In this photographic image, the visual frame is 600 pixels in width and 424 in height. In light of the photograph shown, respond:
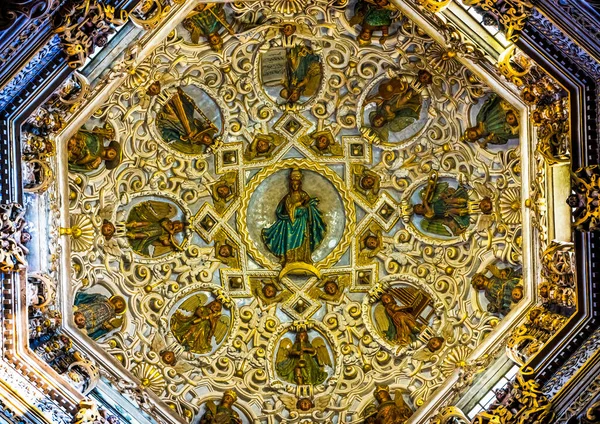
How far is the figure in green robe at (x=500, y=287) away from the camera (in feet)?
68.3

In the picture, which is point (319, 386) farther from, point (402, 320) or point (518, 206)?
point (518, 206)

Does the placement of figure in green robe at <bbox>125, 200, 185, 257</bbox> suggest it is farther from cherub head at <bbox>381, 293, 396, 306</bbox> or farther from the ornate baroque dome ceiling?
cherub head at <bbox>381, 293, 396, 306</bbox>

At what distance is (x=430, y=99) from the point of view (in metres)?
21.7

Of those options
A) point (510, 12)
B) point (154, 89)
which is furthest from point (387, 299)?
point (510, 12)

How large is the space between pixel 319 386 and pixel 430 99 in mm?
7288

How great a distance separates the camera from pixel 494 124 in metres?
20.8

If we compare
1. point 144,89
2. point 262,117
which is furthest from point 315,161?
point 144,89

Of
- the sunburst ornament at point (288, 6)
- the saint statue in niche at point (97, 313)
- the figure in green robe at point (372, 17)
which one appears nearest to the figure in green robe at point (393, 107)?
the figure in green robe at point (372, 17)

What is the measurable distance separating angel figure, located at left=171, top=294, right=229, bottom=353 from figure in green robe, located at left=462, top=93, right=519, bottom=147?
731 cm

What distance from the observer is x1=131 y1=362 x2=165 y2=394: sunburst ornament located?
2097 centimetres

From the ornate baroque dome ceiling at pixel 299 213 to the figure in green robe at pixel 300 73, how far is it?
47mm

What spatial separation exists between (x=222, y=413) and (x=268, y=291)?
3347 mm

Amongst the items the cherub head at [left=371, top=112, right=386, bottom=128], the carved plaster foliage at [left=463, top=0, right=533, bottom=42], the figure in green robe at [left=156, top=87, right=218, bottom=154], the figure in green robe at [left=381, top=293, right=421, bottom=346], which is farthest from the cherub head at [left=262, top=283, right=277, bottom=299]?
the carved plaster foliage at [left=463, top=0, right=533, bottom=42]

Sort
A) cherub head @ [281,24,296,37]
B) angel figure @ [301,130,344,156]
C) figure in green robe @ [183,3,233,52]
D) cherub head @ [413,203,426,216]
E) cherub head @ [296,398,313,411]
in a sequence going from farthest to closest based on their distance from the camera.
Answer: angel figure @ [301,130,344,156]
cherub head @ [413,203,426,216]
cherub head @ [296,398,313,411]
cherub head @ [281,24,296,37]
figure in green robe @ [183,3,233,52]
